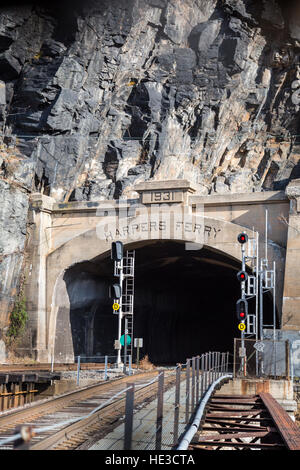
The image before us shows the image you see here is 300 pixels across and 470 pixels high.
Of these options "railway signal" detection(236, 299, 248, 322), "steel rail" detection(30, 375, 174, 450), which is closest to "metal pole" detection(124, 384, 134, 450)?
"steel rail" detection(30, 375, 174, 450)

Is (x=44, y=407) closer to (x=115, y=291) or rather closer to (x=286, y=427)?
(x=286, y=427)

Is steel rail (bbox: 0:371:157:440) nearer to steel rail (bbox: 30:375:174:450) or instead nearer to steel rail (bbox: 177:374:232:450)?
steel rail (bbox: 30:375:174:450)

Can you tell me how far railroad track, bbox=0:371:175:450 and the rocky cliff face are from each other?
18691 mm

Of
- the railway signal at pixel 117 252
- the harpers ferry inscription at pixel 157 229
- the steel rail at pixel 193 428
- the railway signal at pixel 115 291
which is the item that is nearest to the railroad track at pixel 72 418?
the steel rail at pixel 193 428

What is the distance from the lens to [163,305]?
49375 millimetres

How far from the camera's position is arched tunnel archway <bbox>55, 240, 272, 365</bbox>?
1481 inches

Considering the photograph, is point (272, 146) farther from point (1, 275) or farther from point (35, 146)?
point (1, 275)

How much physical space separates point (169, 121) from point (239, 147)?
11664 millimetres

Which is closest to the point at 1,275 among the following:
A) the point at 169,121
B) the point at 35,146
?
the point at 35,146

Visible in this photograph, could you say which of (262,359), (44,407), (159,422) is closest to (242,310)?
(262,359)

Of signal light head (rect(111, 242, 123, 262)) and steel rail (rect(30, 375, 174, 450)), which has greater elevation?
signal light head (rect(111, 242, 123, 262))

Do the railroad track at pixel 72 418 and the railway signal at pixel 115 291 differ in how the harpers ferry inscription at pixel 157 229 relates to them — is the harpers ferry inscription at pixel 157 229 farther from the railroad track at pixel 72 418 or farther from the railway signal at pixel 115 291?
the railroad track at pixel 72 418

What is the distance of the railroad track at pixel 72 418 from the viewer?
33.4ft

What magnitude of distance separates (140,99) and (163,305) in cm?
1855
